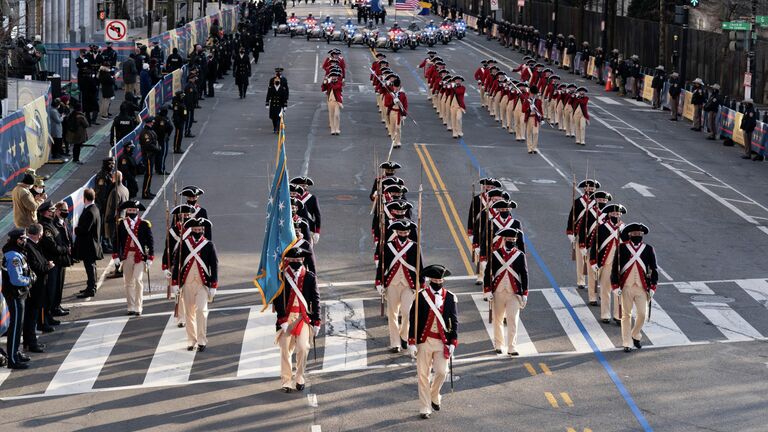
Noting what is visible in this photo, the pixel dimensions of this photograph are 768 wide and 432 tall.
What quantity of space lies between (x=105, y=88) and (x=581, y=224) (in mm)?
22574

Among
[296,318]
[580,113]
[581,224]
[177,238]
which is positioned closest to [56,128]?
[580,113]

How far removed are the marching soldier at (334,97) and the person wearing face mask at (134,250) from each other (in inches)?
771

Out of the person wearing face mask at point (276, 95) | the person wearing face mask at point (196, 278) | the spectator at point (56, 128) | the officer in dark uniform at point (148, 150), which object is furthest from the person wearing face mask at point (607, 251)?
the person wearing face mask at point (276, 95)

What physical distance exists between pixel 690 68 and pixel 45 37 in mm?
28519

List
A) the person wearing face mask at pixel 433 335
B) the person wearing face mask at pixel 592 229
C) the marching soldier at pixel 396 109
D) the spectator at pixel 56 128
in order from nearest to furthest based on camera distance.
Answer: the person wearing face mask at pixel 433 335 → the person wearing face mask at pixel 592 229 → the spectator at pixel 56 128 → the marching soldier at pixel 396 109

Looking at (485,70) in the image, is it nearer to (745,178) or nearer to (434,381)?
(745,178)

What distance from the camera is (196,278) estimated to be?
19109 mm

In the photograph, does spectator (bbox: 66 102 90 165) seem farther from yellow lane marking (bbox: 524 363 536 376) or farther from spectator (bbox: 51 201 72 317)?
yellow lane marking (bbox: 524 363 536 376)

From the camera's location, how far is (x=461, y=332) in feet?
66.6

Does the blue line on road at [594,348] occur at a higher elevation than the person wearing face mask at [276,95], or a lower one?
lower

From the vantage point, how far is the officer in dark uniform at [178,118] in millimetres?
36750

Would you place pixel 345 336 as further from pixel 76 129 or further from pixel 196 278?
pixel 76 129

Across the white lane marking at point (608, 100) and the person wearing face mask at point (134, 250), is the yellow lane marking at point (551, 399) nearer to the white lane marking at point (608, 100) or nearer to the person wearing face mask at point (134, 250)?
the person wearing face mask at point (134, 250)

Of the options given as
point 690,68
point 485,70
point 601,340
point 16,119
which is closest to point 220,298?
point 601,340
